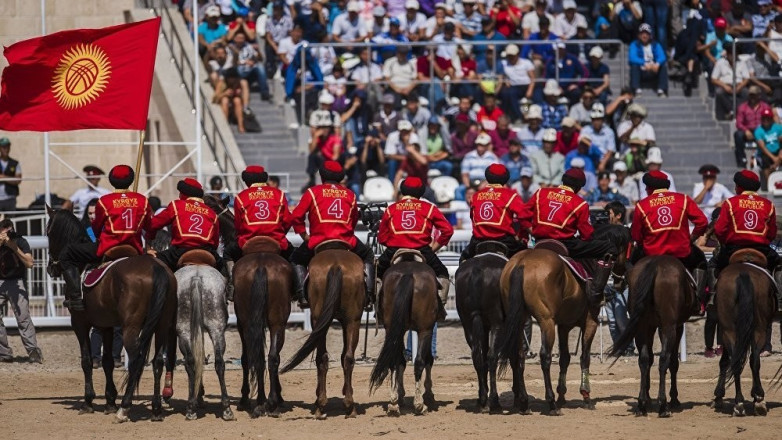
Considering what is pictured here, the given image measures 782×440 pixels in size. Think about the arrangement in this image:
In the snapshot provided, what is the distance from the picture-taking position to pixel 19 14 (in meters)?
28.0

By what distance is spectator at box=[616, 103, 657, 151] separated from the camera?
88.5 feet

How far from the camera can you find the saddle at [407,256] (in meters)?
17.3

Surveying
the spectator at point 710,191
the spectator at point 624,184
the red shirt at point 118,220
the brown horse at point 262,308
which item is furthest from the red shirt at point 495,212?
the spectator at point 624,184

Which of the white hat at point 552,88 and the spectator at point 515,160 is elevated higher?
the white hat at point 552,88

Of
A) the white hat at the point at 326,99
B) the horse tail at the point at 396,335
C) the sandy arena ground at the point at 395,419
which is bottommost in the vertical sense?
the sandy arena ground at the point at 395,419

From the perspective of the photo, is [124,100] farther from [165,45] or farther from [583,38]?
[583,38]

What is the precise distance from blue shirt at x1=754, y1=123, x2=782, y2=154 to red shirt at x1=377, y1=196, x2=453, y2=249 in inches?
439

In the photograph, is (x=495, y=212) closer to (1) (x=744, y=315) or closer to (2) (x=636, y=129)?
(1) (x=744, y=315)

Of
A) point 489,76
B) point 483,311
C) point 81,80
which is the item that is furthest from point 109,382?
point 489,76

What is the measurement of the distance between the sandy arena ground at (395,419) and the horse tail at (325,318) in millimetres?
694

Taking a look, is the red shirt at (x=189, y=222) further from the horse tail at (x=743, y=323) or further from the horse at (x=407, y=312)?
the horse tail at (x=743, y=323)

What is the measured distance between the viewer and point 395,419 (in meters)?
16.8

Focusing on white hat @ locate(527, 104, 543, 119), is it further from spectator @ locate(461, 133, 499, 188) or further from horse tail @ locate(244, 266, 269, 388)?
horse tail @ locate(244, 266, 269, 388)

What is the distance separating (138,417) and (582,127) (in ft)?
41.2
